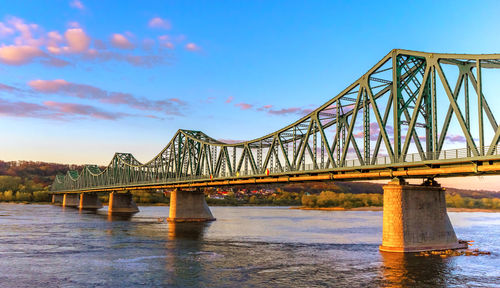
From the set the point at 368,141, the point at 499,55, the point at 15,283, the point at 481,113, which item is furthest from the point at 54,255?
the point at 499,55

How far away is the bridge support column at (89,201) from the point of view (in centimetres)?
18612

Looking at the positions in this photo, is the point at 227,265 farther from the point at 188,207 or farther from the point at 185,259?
the point at 188,207

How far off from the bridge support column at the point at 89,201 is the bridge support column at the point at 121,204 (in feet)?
128

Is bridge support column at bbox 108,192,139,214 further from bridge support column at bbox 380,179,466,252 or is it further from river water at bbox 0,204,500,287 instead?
bridge support column at bbox 380,179,466,252

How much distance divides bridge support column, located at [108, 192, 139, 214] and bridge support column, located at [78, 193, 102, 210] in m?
38.9

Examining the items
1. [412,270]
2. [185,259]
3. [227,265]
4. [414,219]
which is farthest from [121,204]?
[412,270]

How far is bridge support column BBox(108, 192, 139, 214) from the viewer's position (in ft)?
486

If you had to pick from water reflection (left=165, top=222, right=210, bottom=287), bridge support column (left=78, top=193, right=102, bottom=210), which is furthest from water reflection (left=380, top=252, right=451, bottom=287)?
bridge support column (left=78, top=193, right=102, bottom=210)

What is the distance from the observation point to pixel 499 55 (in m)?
36.2

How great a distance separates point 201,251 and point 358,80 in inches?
1005

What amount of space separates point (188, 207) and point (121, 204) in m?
60.2

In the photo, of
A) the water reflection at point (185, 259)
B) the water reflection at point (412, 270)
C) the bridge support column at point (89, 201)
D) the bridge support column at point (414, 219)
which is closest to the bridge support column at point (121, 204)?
the bridge support column at point (89, 201)

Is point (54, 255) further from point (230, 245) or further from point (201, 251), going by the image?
point (230, 245)

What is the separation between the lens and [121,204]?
150625 millimetres
